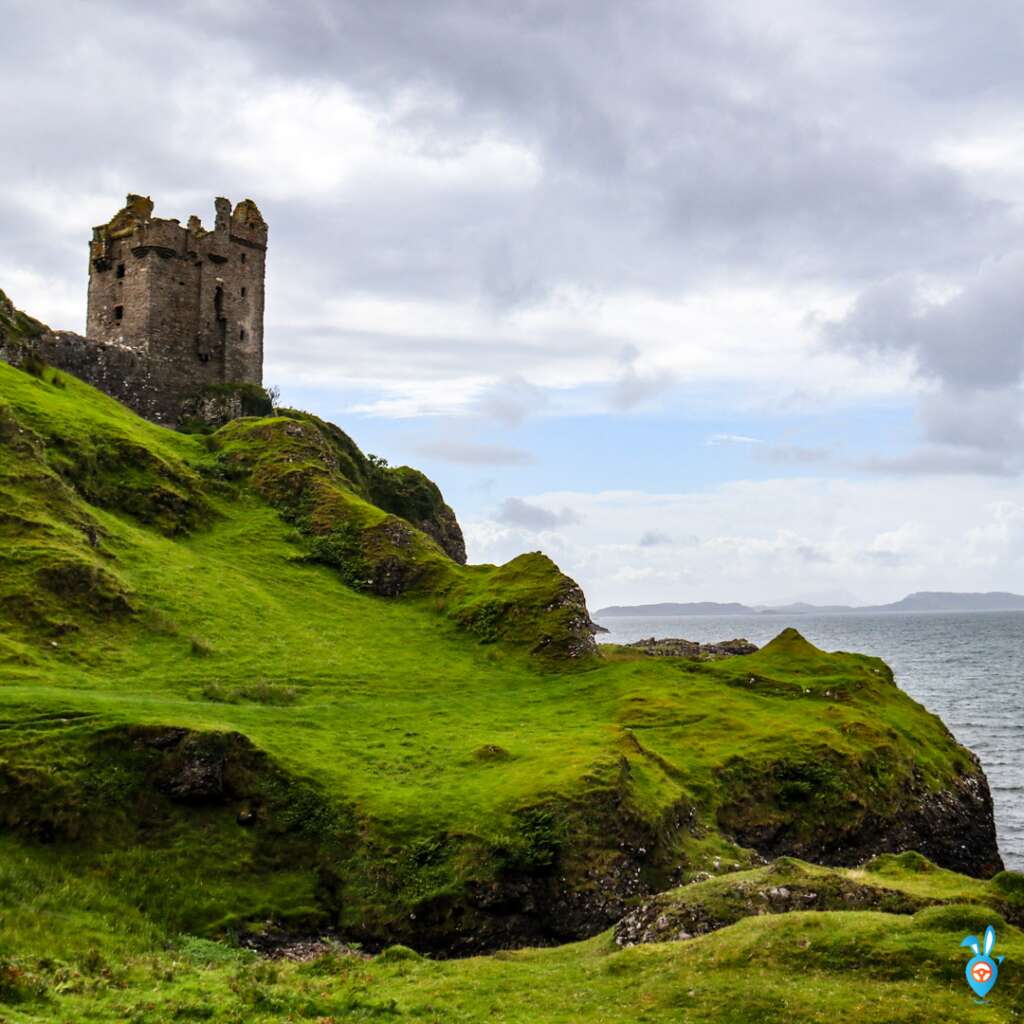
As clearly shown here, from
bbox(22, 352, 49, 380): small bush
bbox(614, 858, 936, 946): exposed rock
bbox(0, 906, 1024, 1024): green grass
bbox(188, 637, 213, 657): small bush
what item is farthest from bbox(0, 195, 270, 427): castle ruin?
bbox(614, 858, 936, 946): exposed rock

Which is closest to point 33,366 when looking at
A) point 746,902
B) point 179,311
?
point 179,311

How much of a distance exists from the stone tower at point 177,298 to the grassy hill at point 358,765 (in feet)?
51.6

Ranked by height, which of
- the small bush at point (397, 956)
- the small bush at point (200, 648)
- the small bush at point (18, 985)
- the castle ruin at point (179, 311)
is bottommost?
the small bush at point (397, 956)

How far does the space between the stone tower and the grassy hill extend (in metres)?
15.7

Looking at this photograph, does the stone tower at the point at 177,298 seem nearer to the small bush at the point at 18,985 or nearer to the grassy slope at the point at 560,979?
the grassy slope at the point at 560,979

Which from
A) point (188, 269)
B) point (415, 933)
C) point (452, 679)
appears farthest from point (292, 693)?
point (188, 269)

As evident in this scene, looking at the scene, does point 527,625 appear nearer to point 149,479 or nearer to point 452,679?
point 452,679

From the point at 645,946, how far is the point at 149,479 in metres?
44.7

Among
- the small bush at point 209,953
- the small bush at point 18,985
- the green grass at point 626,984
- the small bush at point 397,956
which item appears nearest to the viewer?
the small bush at point 18,985

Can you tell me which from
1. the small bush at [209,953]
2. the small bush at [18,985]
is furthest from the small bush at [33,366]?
the small bush at [18,985]

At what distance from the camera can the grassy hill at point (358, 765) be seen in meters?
24.4

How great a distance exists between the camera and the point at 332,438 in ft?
275

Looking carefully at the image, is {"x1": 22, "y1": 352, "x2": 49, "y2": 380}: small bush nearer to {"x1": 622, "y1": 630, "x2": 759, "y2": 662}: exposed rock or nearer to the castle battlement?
the castle battlement

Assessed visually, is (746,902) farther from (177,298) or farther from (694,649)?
(177,298)
